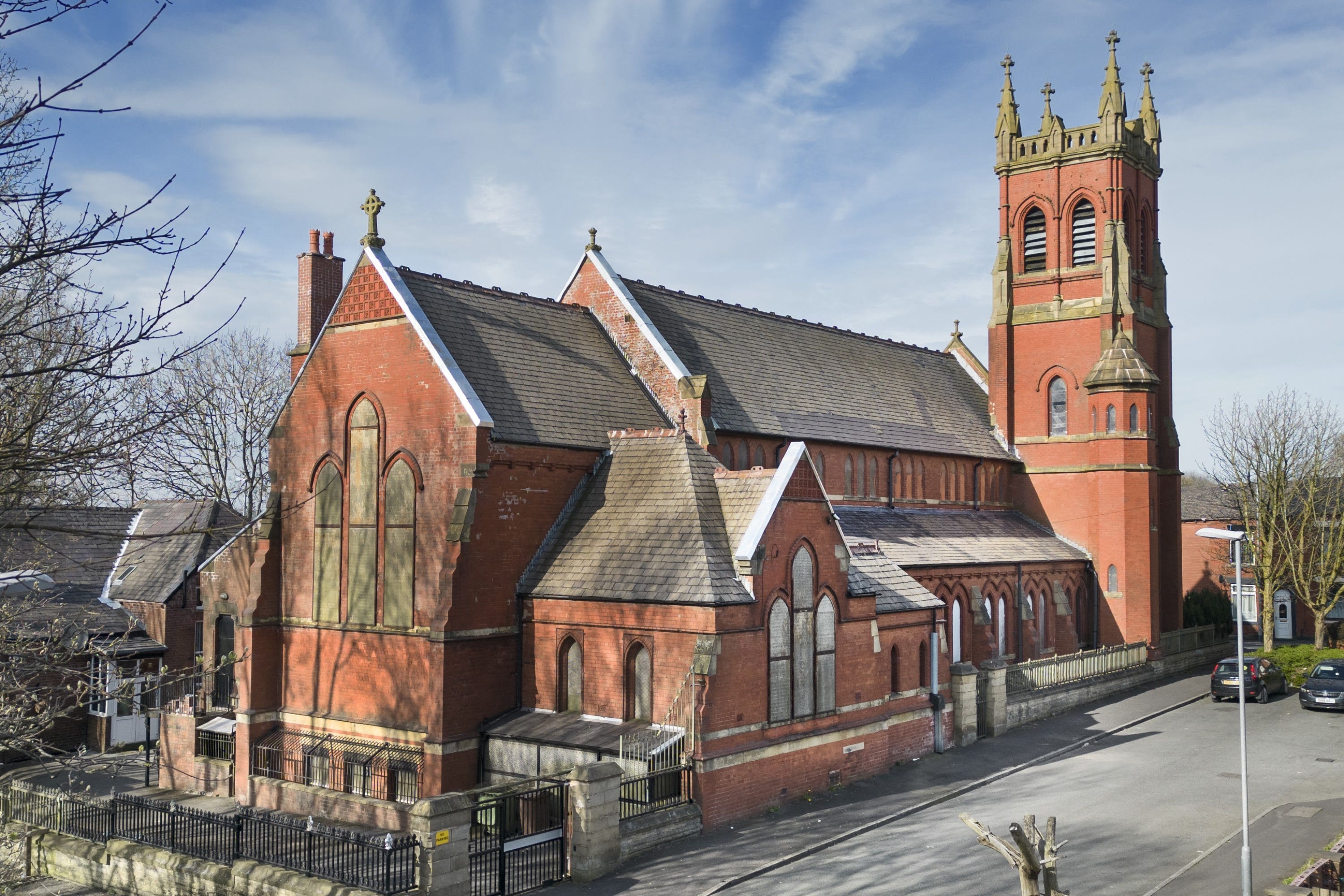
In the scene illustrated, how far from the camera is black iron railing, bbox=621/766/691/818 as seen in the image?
2025 centimetres

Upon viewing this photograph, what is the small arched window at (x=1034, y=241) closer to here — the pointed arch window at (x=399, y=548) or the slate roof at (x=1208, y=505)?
the slate roof at (x=1208, y=505)

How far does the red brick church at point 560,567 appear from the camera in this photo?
22.9 meters

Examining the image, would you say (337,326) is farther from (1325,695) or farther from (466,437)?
(1325,695)

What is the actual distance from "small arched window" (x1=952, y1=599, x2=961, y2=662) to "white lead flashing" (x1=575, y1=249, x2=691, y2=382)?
12169mm

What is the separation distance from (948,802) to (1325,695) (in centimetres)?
1800

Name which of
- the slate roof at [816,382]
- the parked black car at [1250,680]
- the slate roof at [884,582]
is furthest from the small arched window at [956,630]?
the parked black car at [1250,680]

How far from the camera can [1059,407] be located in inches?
1807

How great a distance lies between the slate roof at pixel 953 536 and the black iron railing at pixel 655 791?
11757mm

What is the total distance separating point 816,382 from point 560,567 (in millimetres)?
15271

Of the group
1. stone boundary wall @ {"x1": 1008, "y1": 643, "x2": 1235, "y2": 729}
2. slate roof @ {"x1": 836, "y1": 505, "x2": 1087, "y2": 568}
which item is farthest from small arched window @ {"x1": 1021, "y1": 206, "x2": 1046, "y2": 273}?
stone boundary wall @ {"x1": 1008, "y1": 643, "x2": 1235, "y2": 729}

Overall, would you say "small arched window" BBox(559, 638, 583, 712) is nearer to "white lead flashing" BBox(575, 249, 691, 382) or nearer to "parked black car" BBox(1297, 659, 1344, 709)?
"white lead flashing" BBox(575, 249, 691, 382)

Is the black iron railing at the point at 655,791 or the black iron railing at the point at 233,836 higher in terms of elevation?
the black iron railing at the point at 655,791

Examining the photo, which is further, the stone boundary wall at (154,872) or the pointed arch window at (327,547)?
the pointed arch window at (327,547)

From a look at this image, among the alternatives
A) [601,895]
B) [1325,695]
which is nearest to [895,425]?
[1325,695]
